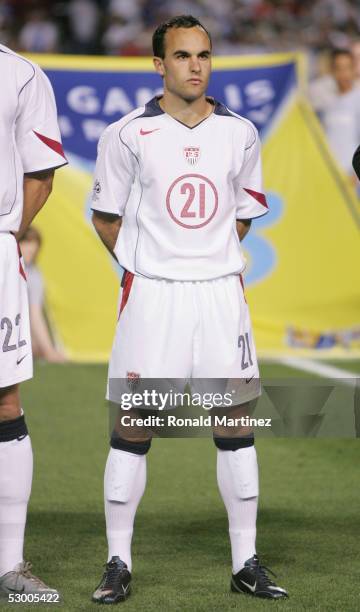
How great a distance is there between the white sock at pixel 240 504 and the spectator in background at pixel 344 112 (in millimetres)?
8387

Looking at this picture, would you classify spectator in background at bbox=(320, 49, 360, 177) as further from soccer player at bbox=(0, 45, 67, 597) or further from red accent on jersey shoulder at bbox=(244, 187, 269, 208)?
soccer player at bbox=(0, 45, 67, 597)

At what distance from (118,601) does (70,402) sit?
455cm

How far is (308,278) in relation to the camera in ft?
39.0

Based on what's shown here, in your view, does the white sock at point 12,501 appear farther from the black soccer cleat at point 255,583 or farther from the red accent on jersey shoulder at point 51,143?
the red accent on jersey shoulder at point 51,143

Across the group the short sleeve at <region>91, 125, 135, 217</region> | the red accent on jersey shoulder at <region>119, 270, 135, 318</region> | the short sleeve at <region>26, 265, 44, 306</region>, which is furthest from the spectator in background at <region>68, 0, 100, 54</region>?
the red accent on jersey shoulder at <region>119, 270, 135, 318</region>

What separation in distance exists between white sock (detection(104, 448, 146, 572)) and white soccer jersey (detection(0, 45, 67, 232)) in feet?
3.12

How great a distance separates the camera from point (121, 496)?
4957mm

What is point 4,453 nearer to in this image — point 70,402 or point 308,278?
point 70,402

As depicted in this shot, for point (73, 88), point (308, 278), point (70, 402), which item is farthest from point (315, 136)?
point (70, 402)

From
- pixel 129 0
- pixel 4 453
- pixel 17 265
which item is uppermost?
pixel 129 0

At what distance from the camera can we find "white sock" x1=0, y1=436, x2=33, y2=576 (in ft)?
16.1

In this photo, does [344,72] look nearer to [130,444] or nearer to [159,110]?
[159,110]

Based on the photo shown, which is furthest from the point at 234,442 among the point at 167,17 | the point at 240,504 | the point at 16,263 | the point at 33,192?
the point at 167,17

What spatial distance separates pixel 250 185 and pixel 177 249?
44 cm
